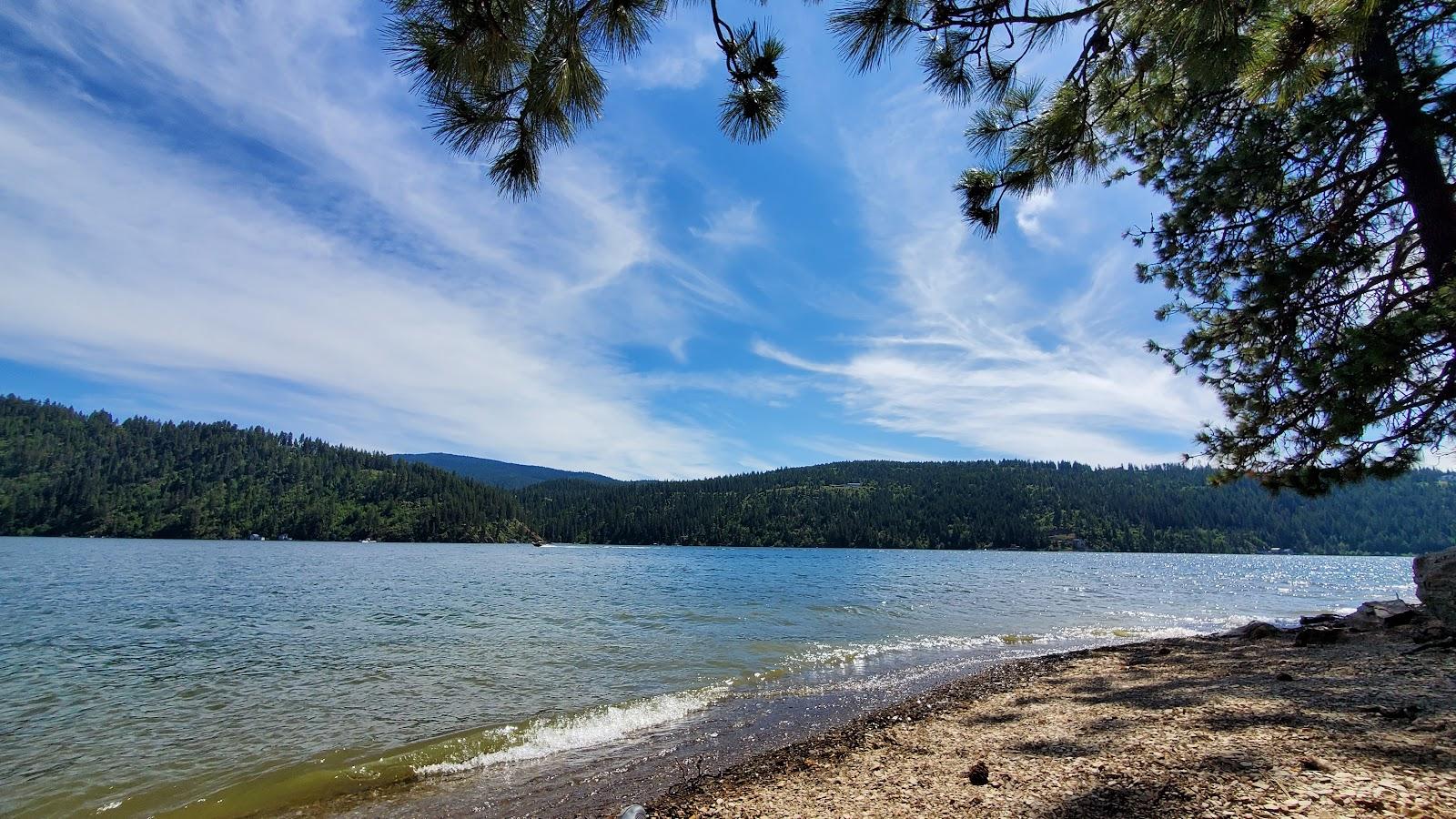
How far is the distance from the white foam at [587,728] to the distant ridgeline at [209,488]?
164 m

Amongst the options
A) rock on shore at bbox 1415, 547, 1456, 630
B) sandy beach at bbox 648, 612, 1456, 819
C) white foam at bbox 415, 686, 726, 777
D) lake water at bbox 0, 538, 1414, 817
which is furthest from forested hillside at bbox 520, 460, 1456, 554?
sandy beach at bbox 648, 612, 1456, 819

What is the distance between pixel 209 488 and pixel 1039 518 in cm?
21950

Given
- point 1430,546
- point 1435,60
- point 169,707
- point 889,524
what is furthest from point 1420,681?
point 1430,546

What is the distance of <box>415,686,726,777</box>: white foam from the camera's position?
27.4ft

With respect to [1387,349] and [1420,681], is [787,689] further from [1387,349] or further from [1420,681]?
[1387,349]

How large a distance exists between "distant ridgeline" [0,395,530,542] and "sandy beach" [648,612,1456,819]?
555ft

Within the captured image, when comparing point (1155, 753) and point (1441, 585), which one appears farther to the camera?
point (1441, 585)

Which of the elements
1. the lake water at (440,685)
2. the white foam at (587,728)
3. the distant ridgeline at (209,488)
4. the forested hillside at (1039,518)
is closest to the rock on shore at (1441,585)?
the lake water at (440,685)

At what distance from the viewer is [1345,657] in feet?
28.5

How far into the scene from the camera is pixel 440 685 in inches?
490

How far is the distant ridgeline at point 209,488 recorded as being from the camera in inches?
5605

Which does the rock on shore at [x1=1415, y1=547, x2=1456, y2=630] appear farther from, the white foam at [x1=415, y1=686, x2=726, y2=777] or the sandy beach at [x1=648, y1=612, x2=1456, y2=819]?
the white foam at [x1=415, y1=686, x2=726, y2=777]

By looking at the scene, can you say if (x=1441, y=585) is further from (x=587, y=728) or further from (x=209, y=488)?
(x=209, y=488)

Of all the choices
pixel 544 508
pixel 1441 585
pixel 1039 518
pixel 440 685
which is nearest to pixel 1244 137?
pixel 1441 585
